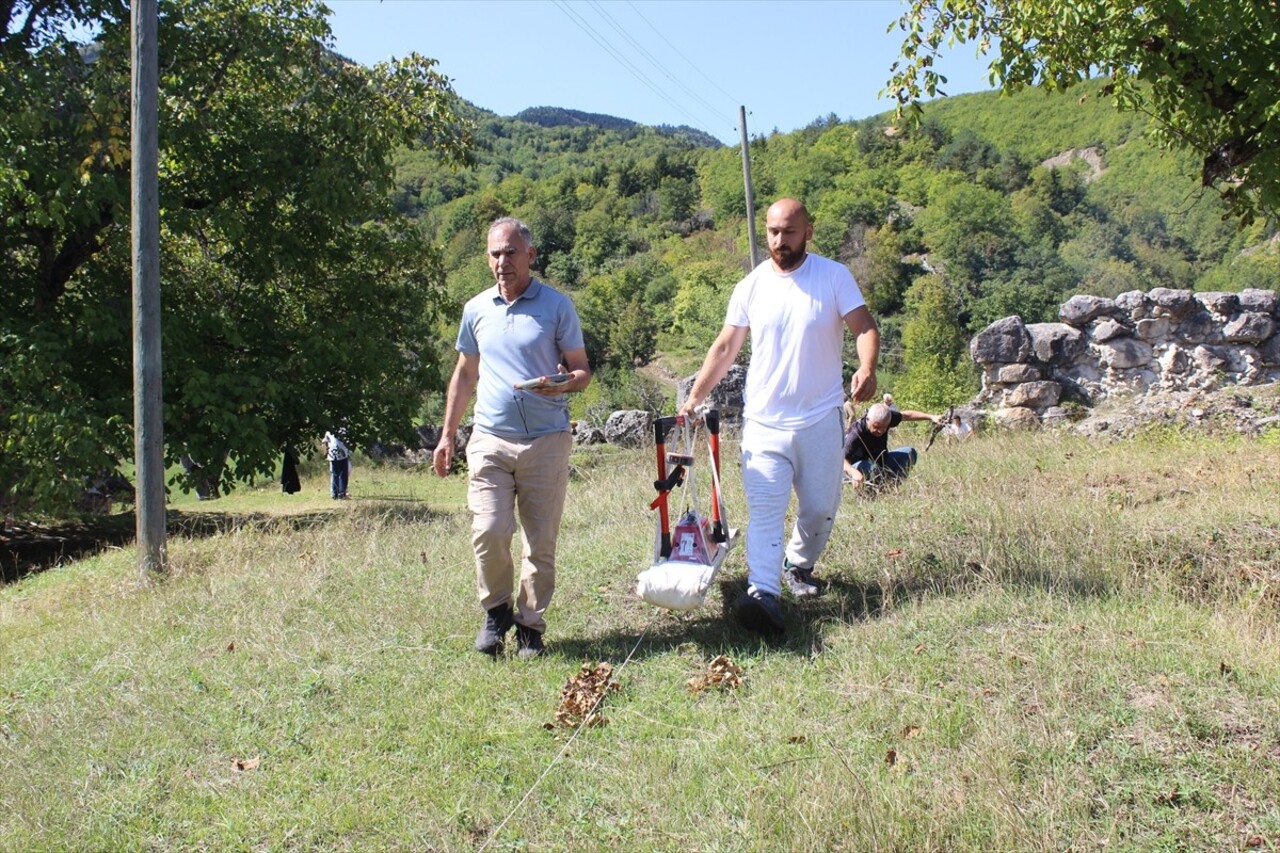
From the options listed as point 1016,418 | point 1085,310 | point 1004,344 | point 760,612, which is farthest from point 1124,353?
point 760,612

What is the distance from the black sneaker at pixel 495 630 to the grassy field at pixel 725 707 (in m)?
0.09

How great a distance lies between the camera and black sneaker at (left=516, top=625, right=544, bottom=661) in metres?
4.96

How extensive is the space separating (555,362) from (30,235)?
11.3 metres

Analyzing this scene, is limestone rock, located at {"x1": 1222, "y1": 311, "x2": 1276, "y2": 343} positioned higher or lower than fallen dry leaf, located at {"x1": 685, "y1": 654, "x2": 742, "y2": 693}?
higher

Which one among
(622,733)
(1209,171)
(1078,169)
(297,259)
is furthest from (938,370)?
(1078,169)

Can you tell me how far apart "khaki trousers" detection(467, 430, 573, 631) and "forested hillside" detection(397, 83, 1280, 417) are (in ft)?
121

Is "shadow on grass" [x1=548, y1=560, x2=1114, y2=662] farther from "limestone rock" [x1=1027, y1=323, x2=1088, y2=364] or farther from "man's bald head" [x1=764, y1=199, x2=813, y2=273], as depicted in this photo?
"limestone rock" [x1=1027, y1=323, x2=1088, y2=364]

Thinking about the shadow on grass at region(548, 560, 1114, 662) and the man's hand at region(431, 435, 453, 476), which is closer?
the shadow on grass at region(548, 560, 1114, 662)

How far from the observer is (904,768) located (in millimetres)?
3455

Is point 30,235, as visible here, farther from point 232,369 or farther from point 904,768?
point 904,768

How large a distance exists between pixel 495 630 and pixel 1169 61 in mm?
4824

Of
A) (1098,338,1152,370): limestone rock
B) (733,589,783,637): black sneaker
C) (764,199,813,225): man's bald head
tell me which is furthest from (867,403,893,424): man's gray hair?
(1098,338,1152,370): limestone rock

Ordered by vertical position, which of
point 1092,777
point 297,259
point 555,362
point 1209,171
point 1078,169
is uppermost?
point 1078,169

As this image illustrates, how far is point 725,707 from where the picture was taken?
4.18m
